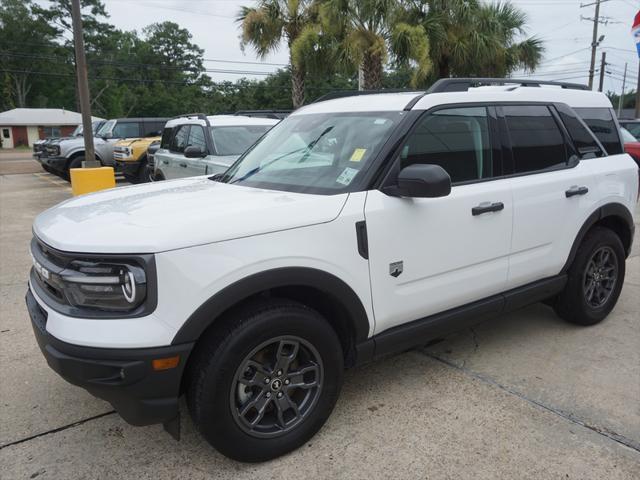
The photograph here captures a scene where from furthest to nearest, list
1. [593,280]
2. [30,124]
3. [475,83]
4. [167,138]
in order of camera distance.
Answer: [30,124] < [167,138] < [593,280] < [475,83]

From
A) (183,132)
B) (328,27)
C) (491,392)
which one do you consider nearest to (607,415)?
(491,392)

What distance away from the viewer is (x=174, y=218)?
2385 mm

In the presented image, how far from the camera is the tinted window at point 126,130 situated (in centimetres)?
1608

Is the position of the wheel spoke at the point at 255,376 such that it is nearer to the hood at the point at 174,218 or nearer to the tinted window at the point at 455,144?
the hood at the point at 174,218

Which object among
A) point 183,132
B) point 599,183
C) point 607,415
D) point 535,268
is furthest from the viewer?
point 183,132

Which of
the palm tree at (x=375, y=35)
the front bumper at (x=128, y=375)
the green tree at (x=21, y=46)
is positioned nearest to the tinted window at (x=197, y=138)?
the front bumper at (x=128, y=375)

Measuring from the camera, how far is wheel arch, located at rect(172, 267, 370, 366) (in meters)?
2.23

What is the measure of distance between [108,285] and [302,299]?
3.14 feet

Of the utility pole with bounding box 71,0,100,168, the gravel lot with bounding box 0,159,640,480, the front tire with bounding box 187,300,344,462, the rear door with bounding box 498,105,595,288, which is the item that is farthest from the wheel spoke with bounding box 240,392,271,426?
the utility pole with bounding box 71,0,100,168

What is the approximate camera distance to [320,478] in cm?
250

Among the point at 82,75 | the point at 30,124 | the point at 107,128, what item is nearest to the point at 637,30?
the point at 82,75

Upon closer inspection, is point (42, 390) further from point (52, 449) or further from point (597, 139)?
point (597, 139)

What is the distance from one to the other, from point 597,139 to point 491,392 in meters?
2.25

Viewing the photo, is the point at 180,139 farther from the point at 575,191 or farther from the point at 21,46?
the point at 21,46
